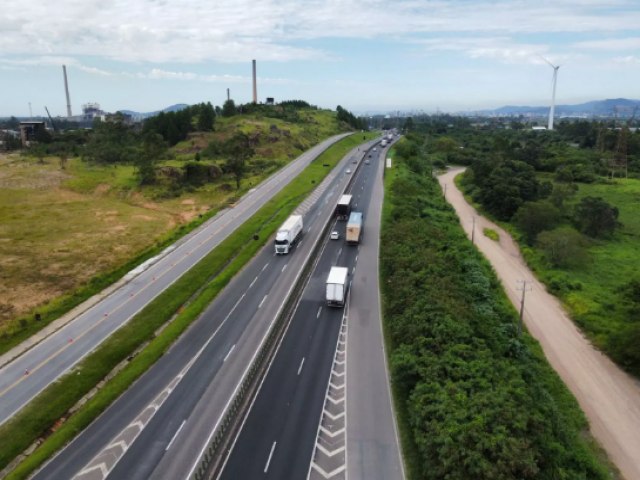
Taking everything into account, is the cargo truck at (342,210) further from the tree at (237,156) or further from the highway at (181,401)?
the tree at (237,156)

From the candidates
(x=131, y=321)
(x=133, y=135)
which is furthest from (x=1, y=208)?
(x=133, y=135)

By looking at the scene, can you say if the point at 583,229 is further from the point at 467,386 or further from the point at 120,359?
the point at 120,359

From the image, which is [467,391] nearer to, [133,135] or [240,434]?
[240,434]

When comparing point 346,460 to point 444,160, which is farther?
point 444,160

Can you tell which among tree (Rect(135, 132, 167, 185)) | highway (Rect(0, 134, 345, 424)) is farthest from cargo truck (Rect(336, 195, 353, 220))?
tree (Rect(135, 132, 167, 185))

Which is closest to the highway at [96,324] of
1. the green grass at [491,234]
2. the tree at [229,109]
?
the green grass at [491,234]

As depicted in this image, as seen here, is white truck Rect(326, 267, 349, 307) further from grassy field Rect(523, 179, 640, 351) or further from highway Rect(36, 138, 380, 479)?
grassy field Rect(523, 179, 640, 351)
